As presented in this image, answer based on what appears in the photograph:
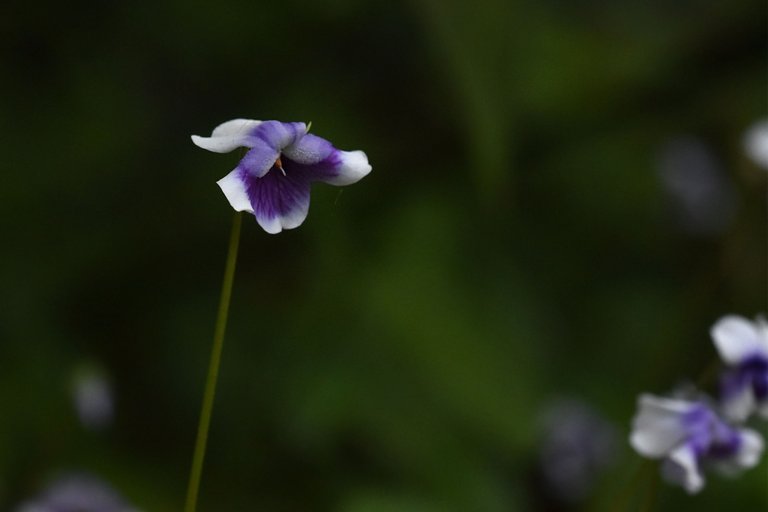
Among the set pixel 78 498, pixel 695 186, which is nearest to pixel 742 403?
pixel 78 498

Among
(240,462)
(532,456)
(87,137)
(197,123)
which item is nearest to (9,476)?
(240,462)

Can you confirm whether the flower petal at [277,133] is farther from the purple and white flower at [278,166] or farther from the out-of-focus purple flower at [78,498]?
the out-of-focus purple flower at [78,498]

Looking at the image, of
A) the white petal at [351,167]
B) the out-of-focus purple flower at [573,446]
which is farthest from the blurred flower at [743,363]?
the out-of-focus purple flower at [573,446]

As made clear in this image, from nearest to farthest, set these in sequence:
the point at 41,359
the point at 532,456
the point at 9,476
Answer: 1. the point at 9,476
2. the point at 41,359
3. the point at 532,456

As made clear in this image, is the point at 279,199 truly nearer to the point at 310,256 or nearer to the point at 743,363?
the point at 743,363

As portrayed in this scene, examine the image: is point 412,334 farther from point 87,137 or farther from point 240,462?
point 87,137

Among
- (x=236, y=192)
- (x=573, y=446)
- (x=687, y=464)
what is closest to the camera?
(x=236, y=192)
